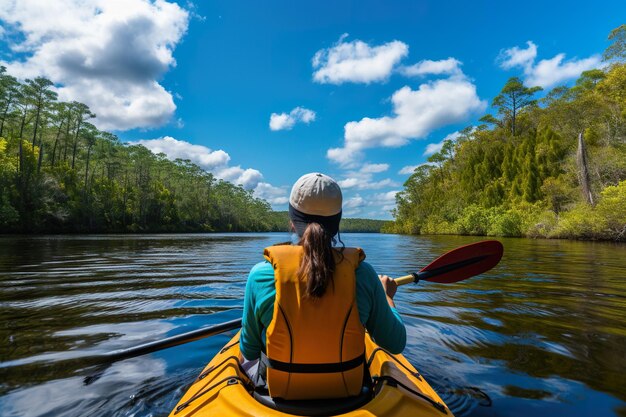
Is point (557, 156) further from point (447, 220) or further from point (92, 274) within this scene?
point (92, 274)

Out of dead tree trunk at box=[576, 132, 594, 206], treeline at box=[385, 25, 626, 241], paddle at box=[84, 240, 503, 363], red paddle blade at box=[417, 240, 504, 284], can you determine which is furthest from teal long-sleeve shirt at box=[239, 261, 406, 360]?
dead tree trunk at box=[576, 132, 594, 206]

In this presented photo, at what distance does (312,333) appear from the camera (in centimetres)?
162

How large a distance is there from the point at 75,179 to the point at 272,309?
50.5m

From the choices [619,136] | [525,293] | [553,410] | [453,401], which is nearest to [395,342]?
[453,401]

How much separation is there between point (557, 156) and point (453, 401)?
1914 inches

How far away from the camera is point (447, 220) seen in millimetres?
54875

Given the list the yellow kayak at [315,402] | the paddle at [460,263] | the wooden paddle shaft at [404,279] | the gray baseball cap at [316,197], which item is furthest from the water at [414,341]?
the gray baseball cap at [316,197]

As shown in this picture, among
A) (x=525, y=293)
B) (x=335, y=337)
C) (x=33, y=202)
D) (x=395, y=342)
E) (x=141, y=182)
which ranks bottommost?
(x=525, y=293)

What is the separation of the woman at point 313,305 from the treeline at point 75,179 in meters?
35.9

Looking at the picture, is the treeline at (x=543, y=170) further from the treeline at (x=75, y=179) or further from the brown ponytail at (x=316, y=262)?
the treeline at (x=75, y=179)

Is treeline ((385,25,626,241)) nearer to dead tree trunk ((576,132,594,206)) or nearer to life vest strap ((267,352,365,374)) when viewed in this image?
dead tree trunk ((576,132,594,206))

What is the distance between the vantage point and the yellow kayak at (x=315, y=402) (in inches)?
65.0

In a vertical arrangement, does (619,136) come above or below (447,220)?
above

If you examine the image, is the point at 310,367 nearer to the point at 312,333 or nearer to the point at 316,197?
the point at 312,333
